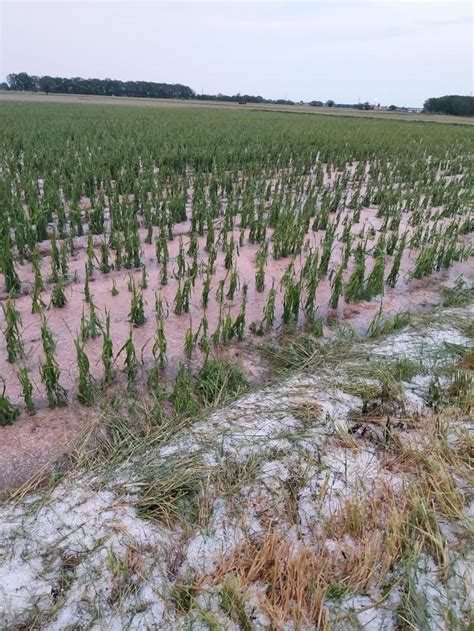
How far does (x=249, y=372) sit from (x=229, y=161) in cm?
895

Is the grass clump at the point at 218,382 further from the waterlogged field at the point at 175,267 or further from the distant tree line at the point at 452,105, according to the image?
the distant tree line at the point at 452,105

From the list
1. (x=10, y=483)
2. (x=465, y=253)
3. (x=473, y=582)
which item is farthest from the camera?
(x=465, y=253)

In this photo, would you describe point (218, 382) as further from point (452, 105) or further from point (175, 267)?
point (452, 105)

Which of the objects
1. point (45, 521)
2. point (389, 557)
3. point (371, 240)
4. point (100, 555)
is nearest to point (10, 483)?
point (45, 521)

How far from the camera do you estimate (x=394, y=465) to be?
2.58 m

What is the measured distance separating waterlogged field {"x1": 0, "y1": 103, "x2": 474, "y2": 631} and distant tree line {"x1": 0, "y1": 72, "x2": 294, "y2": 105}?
7148cm

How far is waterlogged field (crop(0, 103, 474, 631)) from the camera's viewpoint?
1848 mm

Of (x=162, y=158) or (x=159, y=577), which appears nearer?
(x=159, y=577)

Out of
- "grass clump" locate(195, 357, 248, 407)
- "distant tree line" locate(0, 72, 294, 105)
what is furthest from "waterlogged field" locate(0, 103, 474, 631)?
"distant tree line" locate(0, 72, 294, 105)

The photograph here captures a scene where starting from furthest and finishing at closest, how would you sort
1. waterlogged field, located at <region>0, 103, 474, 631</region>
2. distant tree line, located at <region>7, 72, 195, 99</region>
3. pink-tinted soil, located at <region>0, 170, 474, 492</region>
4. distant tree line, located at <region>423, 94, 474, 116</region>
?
distant tree line, located at <region>7, 72, 195, 99</region>, distant tree line, located at <region>423, 94, 474, 116</region>, pink-tinted soil, located at <region>0, 170, 474, 492</region>, waterlogged field, located at <region>0, 103, 474, 631</region>

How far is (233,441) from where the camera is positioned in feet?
8.94

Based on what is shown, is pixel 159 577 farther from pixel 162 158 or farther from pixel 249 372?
pixel 162 158

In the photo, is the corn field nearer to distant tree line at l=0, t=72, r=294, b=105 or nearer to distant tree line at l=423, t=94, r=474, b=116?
distant tree line at l=423, t=94, r=474, b=116

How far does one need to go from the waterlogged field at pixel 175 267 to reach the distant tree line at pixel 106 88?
6522cm
